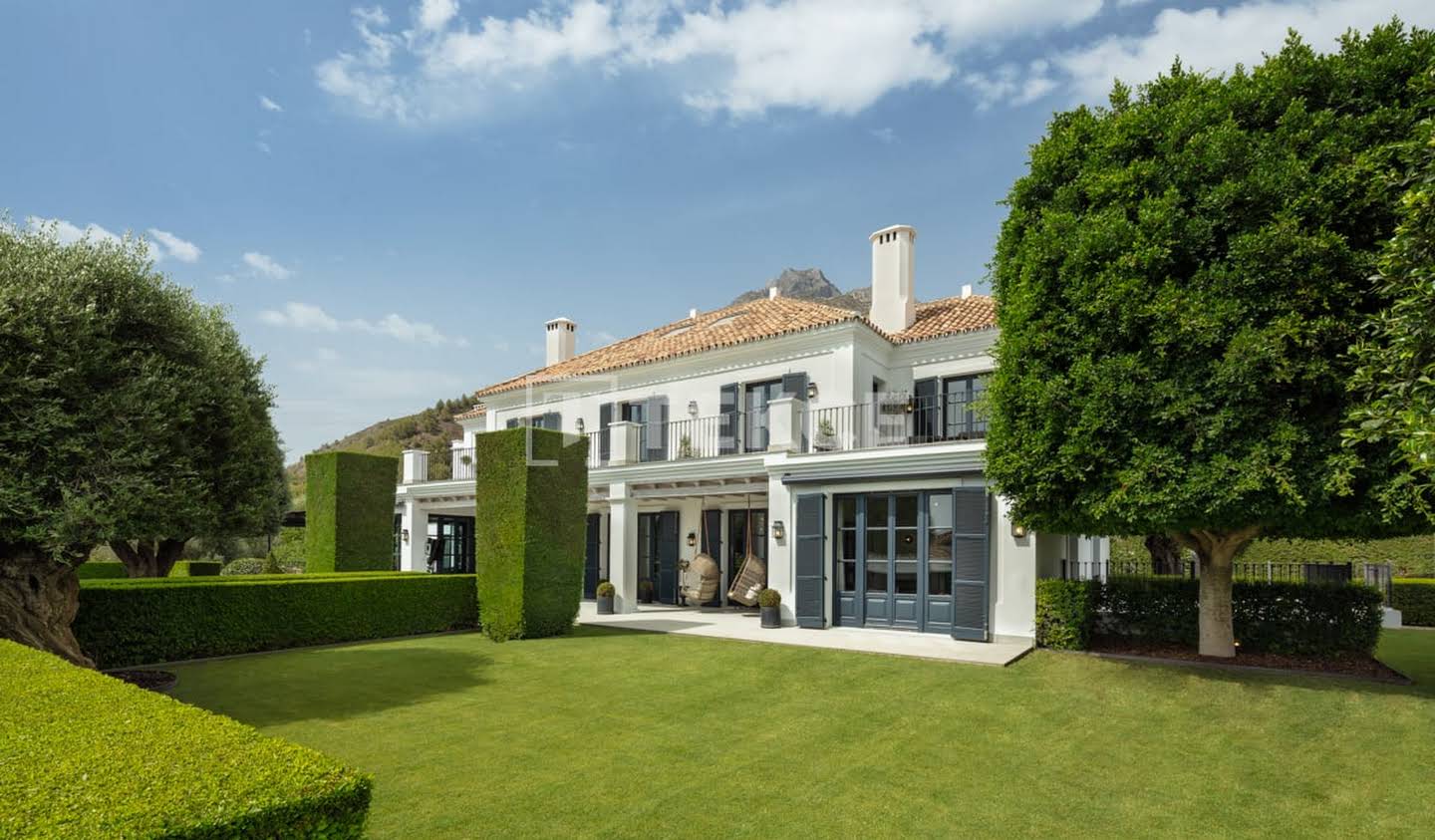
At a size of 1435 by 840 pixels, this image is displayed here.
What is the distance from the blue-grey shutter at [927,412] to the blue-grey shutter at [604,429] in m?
8.11

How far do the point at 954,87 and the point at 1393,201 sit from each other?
782cm

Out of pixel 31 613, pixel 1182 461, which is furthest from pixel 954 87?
pixel 31 613

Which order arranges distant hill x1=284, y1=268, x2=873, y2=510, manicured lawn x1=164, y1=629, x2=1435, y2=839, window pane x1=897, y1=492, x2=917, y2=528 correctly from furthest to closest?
distant hill x1=284, y1=268, x2=873, y2=510, window pane x1=897, y1=492, x2=917, y2=528, manicured lawn x1=164, y1=629, x2=1435, y2=839

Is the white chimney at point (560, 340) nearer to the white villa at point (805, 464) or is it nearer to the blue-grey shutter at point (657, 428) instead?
the white villa at point (805, 464)

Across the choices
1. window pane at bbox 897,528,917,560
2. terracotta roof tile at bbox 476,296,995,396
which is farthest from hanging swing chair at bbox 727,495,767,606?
terracotta roof tile at bbox 476,296,995,396

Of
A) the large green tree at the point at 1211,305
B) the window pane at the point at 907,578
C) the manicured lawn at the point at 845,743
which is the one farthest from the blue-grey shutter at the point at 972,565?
the large green tree at the point at 1211,305

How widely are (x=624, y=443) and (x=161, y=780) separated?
15316 mm

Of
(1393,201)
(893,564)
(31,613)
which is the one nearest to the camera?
(1393,201)

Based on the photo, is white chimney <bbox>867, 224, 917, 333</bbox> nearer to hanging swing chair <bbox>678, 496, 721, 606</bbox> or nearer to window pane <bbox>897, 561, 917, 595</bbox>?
window pane <bbox>897, 561, 917, 595</bbox>

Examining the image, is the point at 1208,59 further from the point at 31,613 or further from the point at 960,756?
the point at 31,613

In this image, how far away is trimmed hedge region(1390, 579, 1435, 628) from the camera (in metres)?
17.1

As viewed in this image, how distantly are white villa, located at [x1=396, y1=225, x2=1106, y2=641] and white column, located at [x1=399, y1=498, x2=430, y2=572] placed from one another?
62mm

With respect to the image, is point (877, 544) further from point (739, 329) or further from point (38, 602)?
point (38, 602)

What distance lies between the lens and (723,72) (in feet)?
38.1
